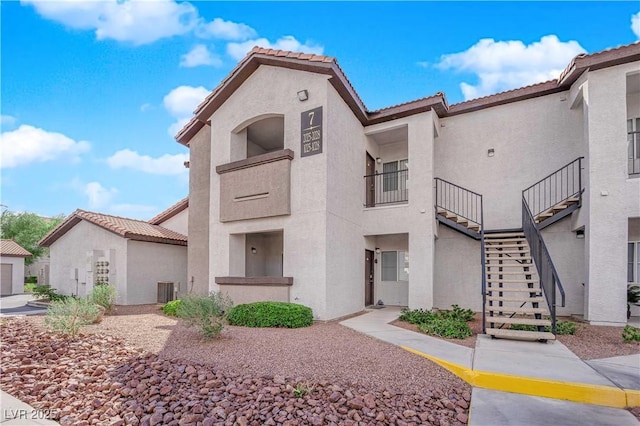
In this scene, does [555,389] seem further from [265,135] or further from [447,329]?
[265,135]

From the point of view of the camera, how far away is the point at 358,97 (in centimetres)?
1181

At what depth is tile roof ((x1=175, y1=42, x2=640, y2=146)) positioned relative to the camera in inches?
370

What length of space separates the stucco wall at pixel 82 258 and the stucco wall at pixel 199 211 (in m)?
3.17

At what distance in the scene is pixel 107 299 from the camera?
39.5 ft

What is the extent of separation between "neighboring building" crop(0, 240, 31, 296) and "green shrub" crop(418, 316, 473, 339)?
89.8 ft

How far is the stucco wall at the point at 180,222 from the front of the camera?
18.5 m

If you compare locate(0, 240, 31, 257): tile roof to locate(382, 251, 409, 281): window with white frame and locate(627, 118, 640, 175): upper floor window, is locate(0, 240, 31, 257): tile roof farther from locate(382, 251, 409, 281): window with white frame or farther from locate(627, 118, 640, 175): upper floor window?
locate(627, 118, 640, 175): upper floor window

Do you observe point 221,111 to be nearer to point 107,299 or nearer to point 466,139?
point 107,299

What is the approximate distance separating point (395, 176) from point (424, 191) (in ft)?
9.23

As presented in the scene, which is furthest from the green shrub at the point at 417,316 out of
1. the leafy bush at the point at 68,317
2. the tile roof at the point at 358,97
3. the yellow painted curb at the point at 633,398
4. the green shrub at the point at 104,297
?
the green shrub at the point at 104,297

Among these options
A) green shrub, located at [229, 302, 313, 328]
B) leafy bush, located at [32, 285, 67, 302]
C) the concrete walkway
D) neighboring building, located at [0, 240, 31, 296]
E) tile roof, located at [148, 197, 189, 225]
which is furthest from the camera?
neighboring building, located at [0, 240, 31, 296]

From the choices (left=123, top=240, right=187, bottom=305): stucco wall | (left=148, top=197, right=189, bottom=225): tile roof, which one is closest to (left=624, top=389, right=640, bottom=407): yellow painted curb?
(left=123, top=240, right=187, bottom=305): stucco wall

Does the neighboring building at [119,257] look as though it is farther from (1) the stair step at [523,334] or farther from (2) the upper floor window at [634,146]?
(2) the upper floor window at [634,146]

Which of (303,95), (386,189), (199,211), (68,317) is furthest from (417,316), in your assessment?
(199,211)
